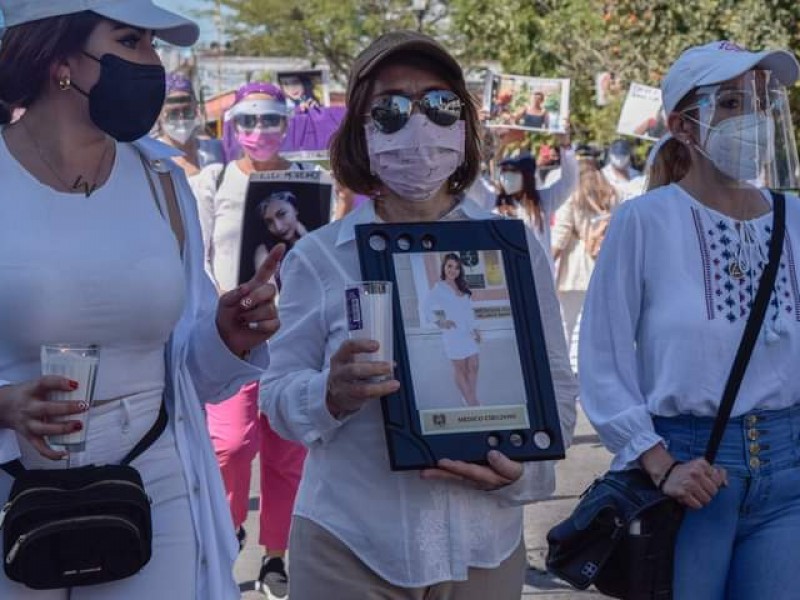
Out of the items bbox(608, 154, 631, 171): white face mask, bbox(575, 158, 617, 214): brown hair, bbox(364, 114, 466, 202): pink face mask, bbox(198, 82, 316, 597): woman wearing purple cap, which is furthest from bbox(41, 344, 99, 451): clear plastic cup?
bbox(608, 154, 631, 171): white face mask

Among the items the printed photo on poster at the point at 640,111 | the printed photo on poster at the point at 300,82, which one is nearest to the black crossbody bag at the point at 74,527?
the printed photo on poster at the point at 300,82

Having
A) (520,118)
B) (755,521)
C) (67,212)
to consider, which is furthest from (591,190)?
(67,212)

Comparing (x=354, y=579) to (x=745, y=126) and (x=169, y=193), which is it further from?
(x=745, y=126)

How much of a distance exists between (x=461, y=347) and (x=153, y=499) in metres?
0.73

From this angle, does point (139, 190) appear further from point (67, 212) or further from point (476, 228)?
point (476, 228)

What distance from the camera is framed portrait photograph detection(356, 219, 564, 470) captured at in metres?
3.28

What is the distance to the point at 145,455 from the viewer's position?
3309mm

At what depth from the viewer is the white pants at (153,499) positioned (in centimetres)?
319

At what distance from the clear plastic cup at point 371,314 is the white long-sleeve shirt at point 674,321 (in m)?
1.05

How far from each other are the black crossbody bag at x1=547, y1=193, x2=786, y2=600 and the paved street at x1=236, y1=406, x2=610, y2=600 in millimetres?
2809

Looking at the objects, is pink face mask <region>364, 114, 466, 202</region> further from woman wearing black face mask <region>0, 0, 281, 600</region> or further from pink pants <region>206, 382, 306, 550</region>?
pink pants <region>206, 382, 306, 550</region>

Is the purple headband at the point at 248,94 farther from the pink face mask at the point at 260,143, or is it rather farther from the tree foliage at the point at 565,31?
the tree foliage at the point at 565,31

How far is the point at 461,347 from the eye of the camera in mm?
3324

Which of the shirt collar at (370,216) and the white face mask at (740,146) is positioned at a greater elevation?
the white face mask at (740,146)
